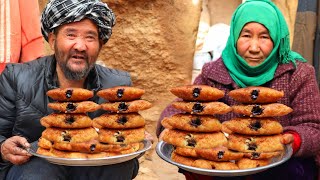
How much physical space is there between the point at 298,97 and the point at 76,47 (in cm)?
135

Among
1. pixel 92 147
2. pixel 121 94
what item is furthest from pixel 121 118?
pixel 92 147

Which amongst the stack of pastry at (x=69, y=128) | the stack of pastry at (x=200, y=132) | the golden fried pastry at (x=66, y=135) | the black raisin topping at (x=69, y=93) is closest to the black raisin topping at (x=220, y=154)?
the stack of pastry at (x=200, y=132)

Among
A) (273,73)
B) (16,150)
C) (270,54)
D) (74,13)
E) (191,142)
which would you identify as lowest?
(16,150)

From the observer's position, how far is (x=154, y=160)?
506 centimetres

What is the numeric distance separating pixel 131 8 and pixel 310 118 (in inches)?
94.5

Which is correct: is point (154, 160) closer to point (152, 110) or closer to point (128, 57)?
point (152, 110)

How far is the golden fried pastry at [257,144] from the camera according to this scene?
272 cm

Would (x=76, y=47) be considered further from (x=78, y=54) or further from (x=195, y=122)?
(x=195, y=122)

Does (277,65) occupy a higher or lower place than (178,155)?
higher

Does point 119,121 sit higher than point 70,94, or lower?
lower

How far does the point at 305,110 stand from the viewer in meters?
3.08

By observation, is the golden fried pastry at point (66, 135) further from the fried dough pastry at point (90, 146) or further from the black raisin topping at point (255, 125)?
the black raisin topping at point (255, 125)

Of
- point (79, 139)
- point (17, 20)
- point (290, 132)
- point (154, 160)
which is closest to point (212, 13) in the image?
point (154, 160)

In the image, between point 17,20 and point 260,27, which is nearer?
point 260,27
